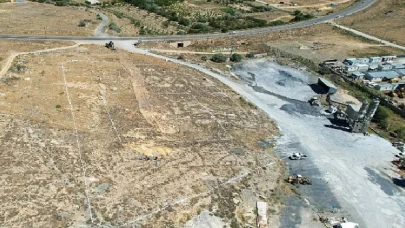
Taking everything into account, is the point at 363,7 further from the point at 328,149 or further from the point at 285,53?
the point at 328,149

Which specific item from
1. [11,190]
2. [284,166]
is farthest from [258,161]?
[11,190]

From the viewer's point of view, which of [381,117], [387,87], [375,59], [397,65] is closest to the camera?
[381,117]

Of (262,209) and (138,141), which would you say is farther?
(138,141)

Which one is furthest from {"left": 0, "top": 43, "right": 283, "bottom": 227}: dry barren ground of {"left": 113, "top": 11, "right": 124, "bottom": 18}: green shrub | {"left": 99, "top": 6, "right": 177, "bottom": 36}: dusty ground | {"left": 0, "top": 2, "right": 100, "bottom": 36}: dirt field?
{"left": 113, "top": 11, "right": 124, "bottom": 18}: green shrub

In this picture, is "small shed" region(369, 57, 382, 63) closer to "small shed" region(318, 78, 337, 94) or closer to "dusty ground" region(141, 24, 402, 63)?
"dusty ground" region(141, 24, 402, 63)

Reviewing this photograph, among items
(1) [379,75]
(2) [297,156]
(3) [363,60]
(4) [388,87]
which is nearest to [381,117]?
(4) [388,87]

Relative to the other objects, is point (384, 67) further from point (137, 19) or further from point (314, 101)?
point (137, 19)

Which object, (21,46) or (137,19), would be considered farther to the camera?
(137,19)
